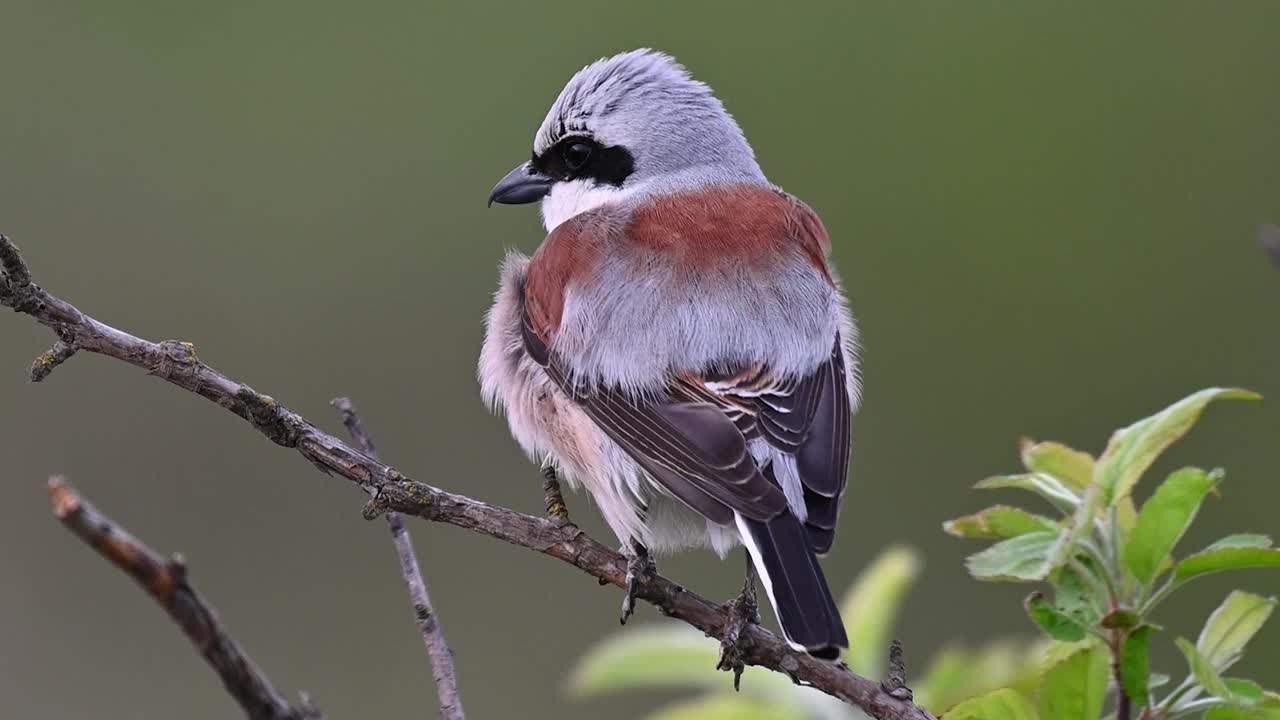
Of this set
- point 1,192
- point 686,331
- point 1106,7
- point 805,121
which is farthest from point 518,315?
point 1106,7

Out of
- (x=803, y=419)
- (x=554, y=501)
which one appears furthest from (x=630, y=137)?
(x=554, y=501)

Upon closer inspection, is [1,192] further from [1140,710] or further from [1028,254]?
[1140,710]

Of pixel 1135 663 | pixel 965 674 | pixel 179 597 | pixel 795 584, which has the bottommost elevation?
pixel 965 674

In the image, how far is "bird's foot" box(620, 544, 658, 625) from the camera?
240 centimetres

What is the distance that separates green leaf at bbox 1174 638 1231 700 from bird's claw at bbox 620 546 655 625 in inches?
36.7

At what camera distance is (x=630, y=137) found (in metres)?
3.46

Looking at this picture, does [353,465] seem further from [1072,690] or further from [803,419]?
[1072,690]

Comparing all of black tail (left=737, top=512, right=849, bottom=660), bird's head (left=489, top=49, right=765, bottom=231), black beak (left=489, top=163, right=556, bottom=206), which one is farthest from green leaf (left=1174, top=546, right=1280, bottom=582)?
black beak (left=489, top=163, right=556, bottom=206)

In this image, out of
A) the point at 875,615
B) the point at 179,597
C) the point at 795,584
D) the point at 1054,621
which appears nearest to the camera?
the point at 179,597

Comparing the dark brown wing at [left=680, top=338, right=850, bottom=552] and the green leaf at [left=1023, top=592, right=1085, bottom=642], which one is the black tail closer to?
the dark brown wing at [left=680, top=338, right=850, bottom=552]

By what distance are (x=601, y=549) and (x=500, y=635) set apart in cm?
316

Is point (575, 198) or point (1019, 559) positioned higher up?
point (575, 198)

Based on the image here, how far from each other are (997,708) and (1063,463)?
→ 1.38 ft

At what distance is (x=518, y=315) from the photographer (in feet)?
10.4
